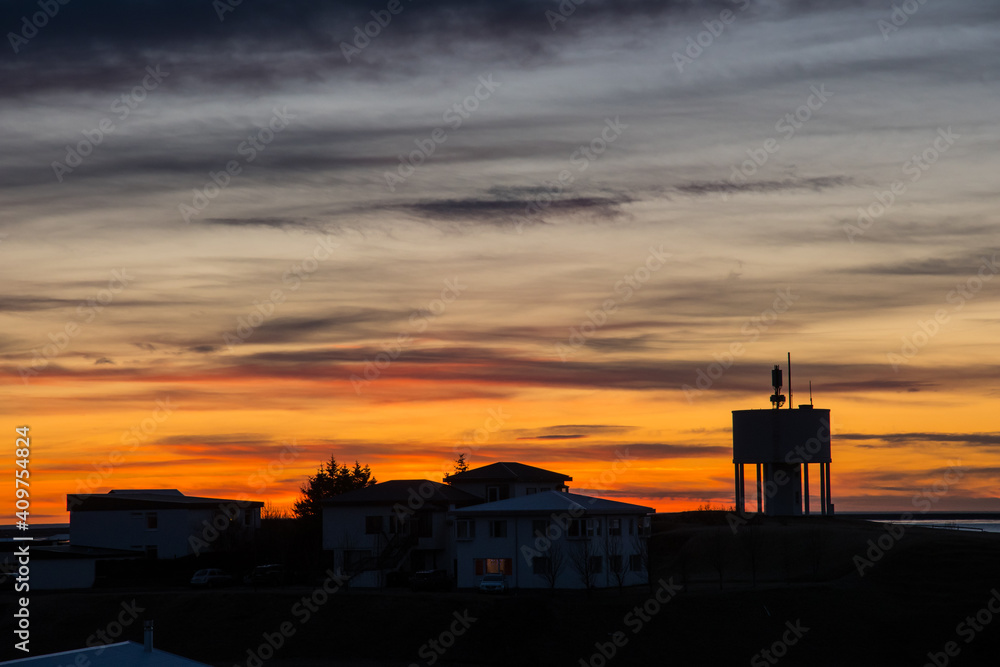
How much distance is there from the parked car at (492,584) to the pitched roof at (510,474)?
15820 mm

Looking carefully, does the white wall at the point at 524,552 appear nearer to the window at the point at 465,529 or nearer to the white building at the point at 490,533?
the white building at the point at 490,533

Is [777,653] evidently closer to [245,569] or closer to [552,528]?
[552,528]

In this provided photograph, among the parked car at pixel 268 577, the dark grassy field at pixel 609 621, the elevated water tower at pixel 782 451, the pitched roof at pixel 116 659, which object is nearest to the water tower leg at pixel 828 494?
the elevated water tower at pixel 782 451

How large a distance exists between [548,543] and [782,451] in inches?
1206

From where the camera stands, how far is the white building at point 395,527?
76125mm

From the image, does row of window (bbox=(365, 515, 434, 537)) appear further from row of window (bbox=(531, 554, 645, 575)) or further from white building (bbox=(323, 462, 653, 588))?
row of window (bbox=(531, 554, 645, 575))

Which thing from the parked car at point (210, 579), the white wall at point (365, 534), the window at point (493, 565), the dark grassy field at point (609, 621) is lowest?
the dark grassy field at point (609, 621)

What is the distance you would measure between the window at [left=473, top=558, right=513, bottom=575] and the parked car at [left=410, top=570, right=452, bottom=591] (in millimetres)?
2189

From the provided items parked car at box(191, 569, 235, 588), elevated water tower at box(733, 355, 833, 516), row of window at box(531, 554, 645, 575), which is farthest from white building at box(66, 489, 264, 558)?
elevated water tower at box(733, 355, 833, 516)

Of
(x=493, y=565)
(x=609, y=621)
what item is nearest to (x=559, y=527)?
(x=493, y=565)

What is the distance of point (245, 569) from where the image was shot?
8194 centimetres

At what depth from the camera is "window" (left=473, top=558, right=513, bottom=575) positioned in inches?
2729

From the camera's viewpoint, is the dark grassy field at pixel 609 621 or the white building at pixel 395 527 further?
the white building at pixel 395 527

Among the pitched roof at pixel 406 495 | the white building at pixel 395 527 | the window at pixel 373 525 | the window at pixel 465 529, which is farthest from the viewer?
the window at pixel 373 525
